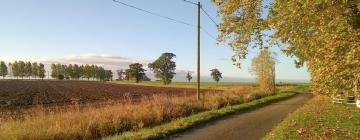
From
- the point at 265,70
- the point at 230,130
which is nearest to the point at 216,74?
the point at 265,70

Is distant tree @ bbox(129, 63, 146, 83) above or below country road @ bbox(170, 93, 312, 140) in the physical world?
above

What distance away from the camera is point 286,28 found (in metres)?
13.8

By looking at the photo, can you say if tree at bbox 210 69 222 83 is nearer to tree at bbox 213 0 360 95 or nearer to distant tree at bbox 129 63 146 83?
distant tree at bbox 129 63 146 83

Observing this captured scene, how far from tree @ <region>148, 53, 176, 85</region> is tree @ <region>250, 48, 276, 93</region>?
7310 cm

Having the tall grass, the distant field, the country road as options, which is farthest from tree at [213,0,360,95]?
the distant field

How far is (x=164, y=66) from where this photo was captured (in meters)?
134

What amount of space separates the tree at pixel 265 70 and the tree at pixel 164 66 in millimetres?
73097

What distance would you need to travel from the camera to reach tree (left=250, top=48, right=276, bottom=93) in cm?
6056

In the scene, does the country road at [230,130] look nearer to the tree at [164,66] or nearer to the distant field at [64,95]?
the distant field at [64,95]

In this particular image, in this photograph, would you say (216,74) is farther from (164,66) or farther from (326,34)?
(326,34)

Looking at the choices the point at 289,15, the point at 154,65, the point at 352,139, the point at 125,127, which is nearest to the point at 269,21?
the point at 289,15

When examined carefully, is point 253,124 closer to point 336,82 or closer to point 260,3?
point 260,3

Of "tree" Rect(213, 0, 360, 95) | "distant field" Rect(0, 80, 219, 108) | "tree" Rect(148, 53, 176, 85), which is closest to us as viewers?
"tree" Rect(213, 0, 360, 95)

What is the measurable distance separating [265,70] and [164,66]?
74.7 meters
